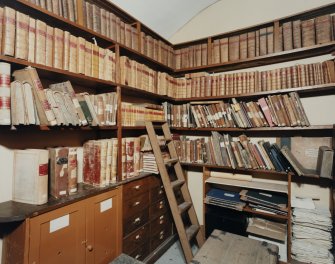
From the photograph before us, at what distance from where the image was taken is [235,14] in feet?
8.36

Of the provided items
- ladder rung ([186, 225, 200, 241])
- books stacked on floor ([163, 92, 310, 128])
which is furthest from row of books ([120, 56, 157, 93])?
ladder rung ([186, 225, 200, 241])

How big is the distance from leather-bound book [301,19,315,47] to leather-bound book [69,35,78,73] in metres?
Answer: 2.04

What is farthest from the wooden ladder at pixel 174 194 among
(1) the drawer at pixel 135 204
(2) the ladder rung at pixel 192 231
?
(1) the drawer at pixel 135 204

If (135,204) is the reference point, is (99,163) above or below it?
above

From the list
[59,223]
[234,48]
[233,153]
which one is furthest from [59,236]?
[234,48]

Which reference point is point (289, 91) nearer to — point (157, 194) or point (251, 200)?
point (251, 200)

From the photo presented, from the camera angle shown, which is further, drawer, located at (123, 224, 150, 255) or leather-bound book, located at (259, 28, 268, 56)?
leather-bound book, located at (259, 28, 268, 56)

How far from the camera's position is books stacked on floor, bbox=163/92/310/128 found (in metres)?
1.97

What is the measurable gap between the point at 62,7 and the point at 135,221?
178cm

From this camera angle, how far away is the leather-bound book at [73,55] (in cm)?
149

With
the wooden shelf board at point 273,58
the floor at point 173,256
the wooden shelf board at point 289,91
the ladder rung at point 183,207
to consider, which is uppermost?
the wooden shelf board at point 273,58

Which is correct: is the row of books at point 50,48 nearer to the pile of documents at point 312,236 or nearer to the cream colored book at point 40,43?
the cream colored book at point 40,43

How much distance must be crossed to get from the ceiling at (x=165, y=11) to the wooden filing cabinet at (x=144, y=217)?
6.05ft

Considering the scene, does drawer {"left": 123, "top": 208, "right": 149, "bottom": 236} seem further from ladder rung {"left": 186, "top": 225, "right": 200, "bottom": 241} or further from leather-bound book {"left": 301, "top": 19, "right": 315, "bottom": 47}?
leather-bound book {"left": 301, "top": 19, "right": 315, "bottom": 47}
